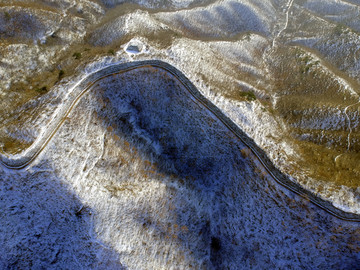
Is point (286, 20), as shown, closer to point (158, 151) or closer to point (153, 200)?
point (158, 151)

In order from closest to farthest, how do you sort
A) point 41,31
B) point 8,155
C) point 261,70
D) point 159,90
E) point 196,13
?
point 8,155, point 159,90, point 41,31, point 261,70, point 196,13

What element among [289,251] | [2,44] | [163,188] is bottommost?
[289,251]

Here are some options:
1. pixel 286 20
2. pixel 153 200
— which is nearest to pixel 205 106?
pixel 153 200

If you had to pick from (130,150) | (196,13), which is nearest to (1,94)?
(130,150)

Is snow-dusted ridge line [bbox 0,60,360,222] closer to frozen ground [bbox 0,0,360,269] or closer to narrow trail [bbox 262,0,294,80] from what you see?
frozen ground [bbox 0,0,360,269]

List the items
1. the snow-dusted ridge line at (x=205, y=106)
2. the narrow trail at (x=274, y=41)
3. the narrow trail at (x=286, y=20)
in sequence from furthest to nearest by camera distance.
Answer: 1. the narrow trail at (x=286, y=20)
2. the narrow trail at (x=274, y=41)
3. the snow-dusted ridge line at (x=205, y=106)

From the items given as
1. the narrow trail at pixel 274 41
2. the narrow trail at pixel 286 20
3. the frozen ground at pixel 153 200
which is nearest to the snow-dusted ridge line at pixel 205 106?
the frozen ground at pixel 153 200

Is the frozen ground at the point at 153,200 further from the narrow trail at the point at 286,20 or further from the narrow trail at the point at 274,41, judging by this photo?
the narrow trail at the point at 286,20

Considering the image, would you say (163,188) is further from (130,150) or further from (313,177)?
(313,177)

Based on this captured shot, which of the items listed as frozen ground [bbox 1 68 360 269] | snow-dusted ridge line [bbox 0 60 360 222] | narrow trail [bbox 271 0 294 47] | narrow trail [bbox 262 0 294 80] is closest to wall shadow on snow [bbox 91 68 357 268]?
frozen ground [bbox 1 68 360 269]
